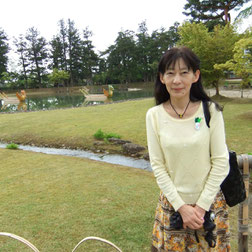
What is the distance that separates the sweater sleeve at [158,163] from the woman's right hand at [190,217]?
0.18 feet

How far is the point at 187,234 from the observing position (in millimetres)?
1250

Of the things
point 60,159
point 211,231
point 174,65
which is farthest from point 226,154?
point 60,159

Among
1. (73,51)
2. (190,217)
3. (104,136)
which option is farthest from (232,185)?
(73,51)

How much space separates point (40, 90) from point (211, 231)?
1470 inches

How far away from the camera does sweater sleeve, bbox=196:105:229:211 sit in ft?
3.82

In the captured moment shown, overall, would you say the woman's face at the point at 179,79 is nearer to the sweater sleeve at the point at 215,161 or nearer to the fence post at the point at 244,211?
the sweater sleeve at the point at 215,161

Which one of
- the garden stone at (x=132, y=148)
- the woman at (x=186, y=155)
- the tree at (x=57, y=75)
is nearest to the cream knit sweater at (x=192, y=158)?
the woman at (x=186, y=155)

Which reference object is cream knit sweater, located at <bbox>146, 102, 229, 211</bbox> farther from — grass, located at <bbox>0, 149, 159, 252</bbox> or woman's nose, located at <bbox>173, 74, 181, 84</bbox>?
grass, located at <bbox>0, 149, 159, 252</bbox>

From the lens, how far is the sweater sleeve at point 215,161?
1164mm

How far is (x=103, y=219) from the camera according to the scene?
246cm

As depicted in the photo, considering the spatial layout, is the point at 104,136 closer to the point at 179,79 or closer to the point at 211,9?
the point at 179,79

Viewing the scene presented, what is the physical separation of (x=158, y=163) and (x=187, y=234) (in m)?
0.40

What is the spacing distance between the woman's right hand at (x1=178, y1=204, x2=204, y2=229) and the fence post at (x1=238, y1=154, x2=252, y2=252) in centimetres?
48

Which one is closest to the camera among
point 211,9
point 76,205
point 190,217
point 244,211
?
point 190,217
